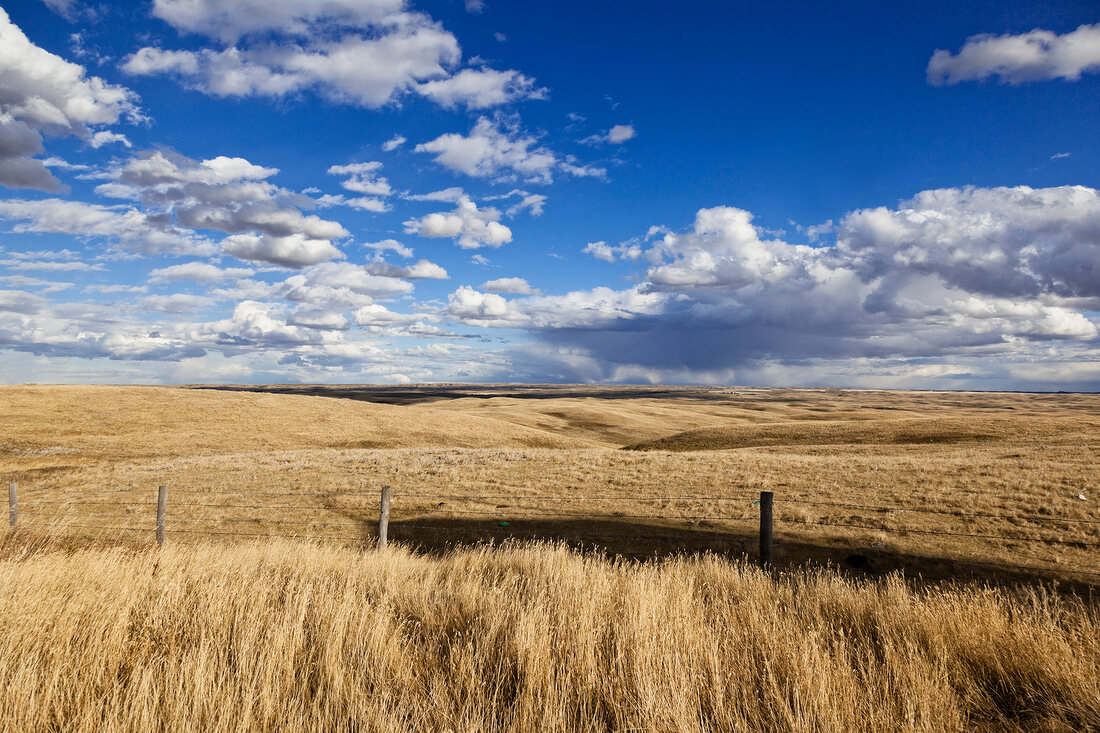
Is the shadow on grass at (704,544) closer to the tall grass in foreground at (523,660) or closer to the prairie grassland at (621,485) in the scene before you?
the prairie grassland at (621,485)

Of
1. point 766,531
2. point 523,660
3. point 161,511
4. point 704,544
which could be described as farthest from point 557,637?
point 161,511

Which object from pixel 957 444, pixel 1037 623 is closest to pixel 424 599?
pixel 1037 623

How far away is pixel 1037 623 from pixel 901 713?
1.91m

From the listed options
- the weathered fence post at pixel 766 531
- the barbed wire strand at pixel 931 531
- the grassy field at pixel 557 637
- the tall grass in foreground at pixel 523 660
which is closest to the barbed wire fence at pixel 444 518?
the barbed wire strand at pixel 931 531

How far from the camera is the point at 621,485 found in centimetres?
2288

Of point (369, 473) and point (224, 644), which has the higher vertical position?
point (224, 644)

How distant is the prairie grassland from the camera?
1431 cm

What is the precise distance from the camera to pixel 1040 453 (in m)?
26.8

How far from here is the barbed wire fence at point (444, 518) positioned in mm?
13562

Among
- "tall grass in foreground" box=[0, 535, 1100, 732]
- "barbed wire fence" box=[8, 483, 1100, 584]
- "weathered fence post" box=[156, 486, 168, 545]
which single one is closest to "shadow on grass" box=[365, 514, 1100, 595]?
"barbed wire fence" box=[8, 483, 1100, 584]

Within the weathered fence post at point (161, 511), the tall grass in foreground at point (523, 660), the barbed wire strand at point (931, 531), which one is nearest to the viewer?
the tall grass in foreground at point (523, 660)

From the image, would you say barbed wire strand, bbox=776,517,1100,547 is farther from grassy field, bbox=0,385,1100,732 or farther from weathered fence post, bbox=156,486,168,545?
weathered fence post, bbox=156,486,168,545

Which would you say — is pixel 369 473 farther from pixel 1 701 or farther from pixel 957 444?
pixel 957 444

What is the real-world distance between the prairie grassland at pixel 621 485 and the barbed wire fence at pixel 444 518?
0.36 ft
